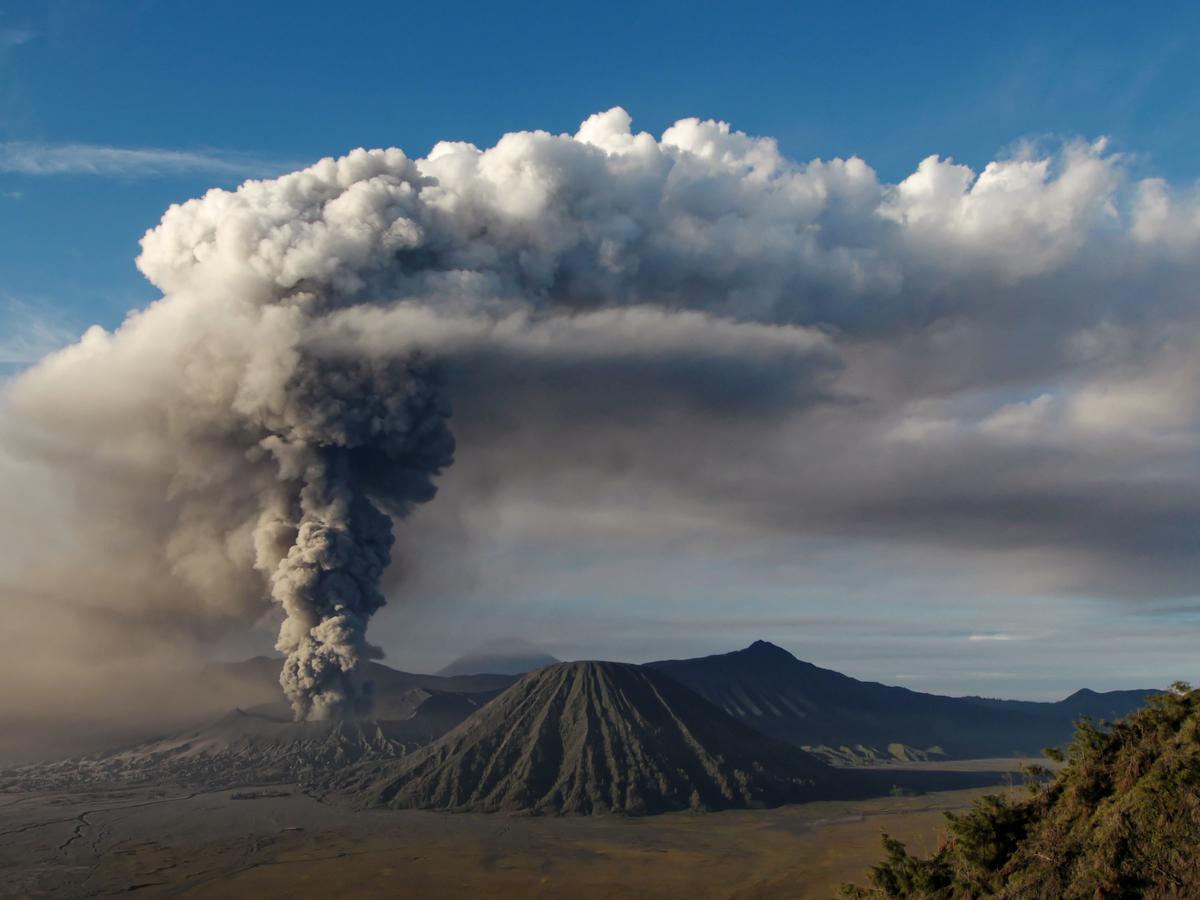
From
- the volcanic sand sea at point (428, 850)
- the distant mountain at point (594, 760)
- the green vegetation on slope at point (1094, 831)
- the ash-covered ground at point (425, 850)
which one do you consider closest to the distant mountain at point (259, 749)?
the distant mountain at point (594, 760)

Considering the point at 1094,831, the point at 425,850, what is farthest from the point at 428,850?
the point at 1094,831

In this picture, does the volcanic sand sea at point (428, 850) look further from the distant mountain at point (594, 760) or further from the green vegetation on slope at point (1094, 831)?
the green vegetation on slope at point (1094, 831)

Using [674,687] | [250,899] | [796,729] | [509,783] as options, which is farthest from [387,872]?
[796,729]

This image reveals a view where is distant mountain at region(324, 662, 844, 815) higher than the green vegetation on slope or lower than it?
lower

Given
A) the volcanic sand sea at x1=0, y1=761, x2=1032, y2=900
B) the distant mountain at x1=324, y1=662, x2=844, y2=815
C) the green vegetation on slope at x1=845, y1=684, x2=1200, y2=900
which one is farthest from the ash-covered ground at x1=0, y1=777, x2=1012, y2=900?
the green vegetation on slope at x1=845, y1=684, x2=1200, y2=900

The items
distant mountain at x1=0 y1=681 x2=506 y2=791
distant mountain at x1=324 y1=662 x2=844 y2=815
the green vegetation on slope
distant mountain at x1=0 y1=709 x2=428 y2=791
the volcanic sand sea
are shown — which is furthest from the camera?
distant mountain at x1=0 y1=681 x2=506 y2=791

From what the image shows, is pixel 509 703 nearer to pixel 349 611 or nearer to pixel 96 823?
pixel 349 611

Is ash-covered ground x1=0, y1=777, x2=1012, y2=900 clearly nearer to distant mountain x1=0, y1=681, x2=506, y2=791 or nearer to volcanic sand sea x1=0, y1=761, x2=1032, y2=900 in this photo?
volcanic sand sea x1=0, y1=761, x2=1032, y2=900
